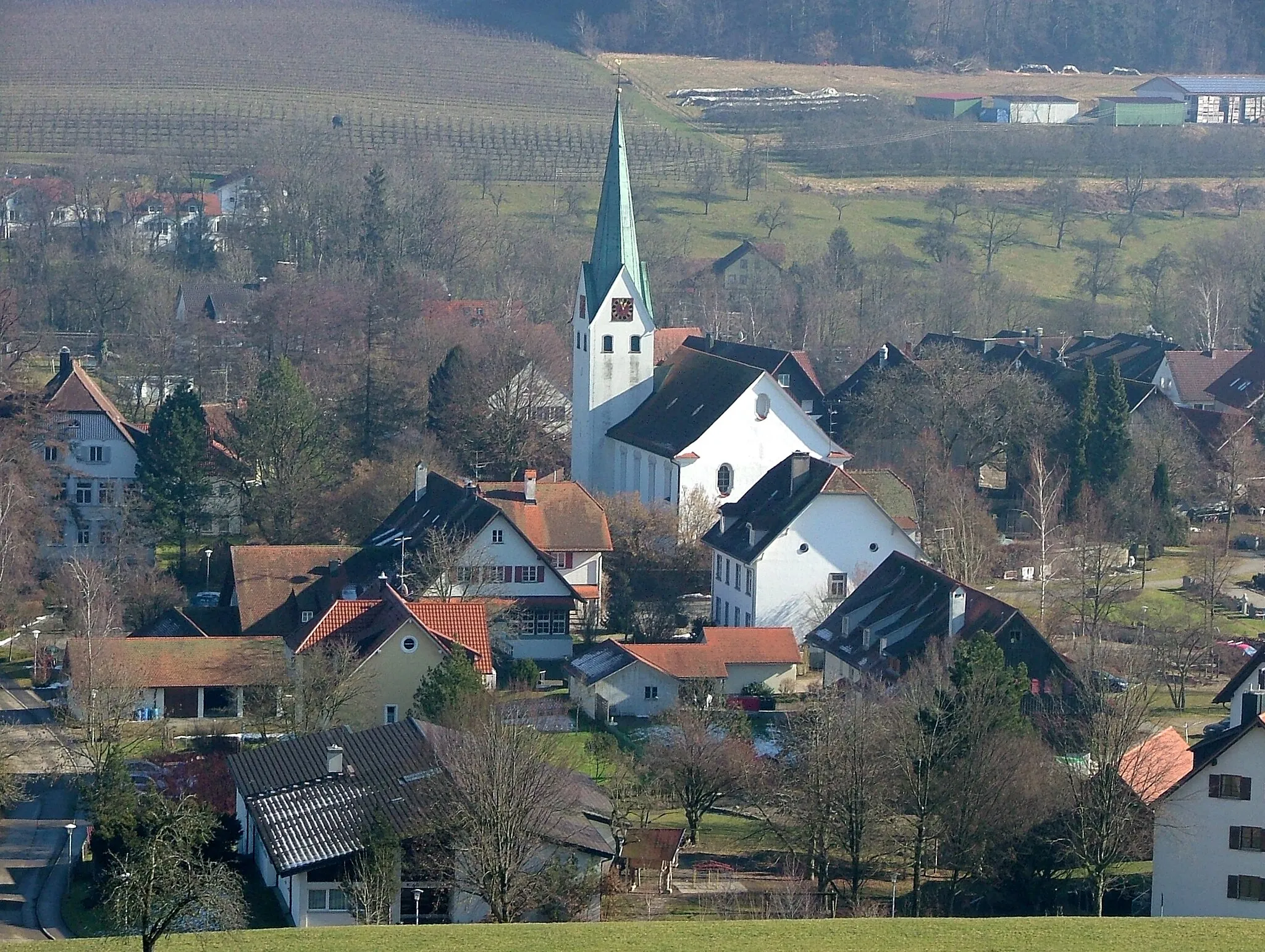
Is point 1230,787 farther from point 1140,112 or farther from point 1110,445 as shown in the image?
point 1140,112

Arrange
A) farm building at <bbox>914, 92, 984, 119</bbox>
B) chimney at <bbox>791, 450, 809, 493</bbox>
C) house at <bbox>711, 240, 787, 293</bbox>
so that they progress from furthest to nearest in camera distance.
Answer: farm building at <bbox>914, 92, 984, 119</bbox>
house at <bbox>711, 240, 787, 293</bbox>
chimney at <bbox>791, 450, 809, 493</bbox>

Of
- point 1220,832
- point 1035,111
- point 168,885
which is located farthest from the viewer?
point 1035,111

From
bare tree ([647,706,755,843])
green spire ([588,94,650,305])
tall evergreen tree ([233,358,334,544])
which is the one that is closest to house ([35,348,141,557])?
tall evergreen tree ([233,358,334,544])

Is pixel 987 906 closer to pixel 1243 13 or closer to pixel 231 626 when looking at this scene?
pixel 231 626

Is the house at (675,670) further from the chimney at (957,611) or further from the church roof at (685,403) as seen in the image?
the church roof at (685,403)

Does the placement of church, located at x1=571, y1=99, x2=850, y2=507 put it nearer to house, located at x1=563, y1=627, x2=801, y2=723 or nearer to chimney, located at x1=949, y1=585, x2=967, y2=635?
house, located at x1=563, y1=627, x2=801, y2=723

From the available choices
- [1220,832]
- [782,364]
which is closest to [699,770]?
[1220,832]

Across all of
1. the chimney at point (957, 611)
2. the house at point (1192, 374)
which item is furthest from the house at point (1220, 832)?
the house at point (1192, 374)

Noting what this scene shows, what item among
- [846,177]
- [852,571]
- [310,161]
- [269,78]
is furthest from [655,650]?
[269,78]
